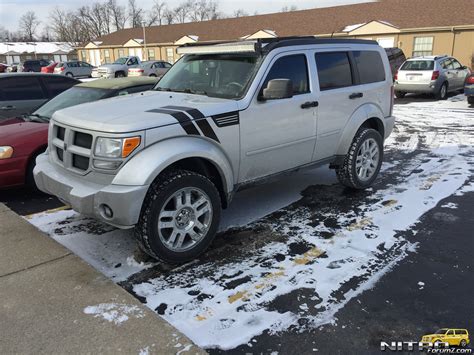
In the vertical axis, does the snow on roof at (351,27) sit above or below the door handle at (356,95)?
above

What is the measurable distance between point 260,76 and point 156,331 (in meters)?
2.64

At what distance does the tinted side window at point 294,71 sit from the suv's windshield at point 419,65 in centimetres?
1323

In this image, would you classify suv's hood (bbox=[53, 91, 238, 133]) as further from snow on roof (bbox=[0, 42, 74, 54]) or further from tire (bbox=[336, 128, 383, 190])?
snow on roof (bbox=[0, 42, 74, 54])

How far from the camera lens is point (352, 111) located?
18.1 feet

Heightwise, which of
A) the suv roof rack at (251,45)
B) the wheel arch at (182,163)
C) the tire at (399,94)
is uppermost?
the suv roof rack at (251,45)

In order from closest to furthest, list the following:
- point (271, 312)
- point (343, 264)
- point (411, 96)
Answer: point (271, 312) → point (343, 264) → point (411, 96)

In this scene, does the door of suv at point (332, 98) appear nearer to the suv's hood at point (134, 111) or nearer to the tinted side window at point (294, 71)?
the tinted side window at point (294, 71)

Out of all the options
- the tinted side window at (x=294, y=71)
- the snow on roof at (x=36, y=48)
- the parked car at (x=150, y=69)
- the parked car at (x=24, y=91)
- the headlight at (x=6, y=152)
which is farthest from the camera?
the snow on roof at (x=36, y=48)

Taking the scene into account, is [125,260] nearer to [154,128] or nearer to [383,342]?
[154,128]

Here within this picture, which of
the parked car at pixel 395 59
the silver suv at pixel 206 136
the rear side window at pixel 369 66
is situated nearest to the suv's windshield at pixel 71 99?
the silver suv at pixel 206 136

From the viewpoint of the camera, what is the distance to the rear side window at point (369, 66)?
5.70 metres

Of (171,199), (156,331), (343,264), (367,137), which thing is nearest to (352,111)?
(367,137)

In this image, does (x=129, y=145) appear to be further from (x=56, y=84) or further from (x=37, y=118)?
(x=56, y=84)

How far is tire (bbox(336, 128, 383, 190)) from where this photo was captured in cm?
559
